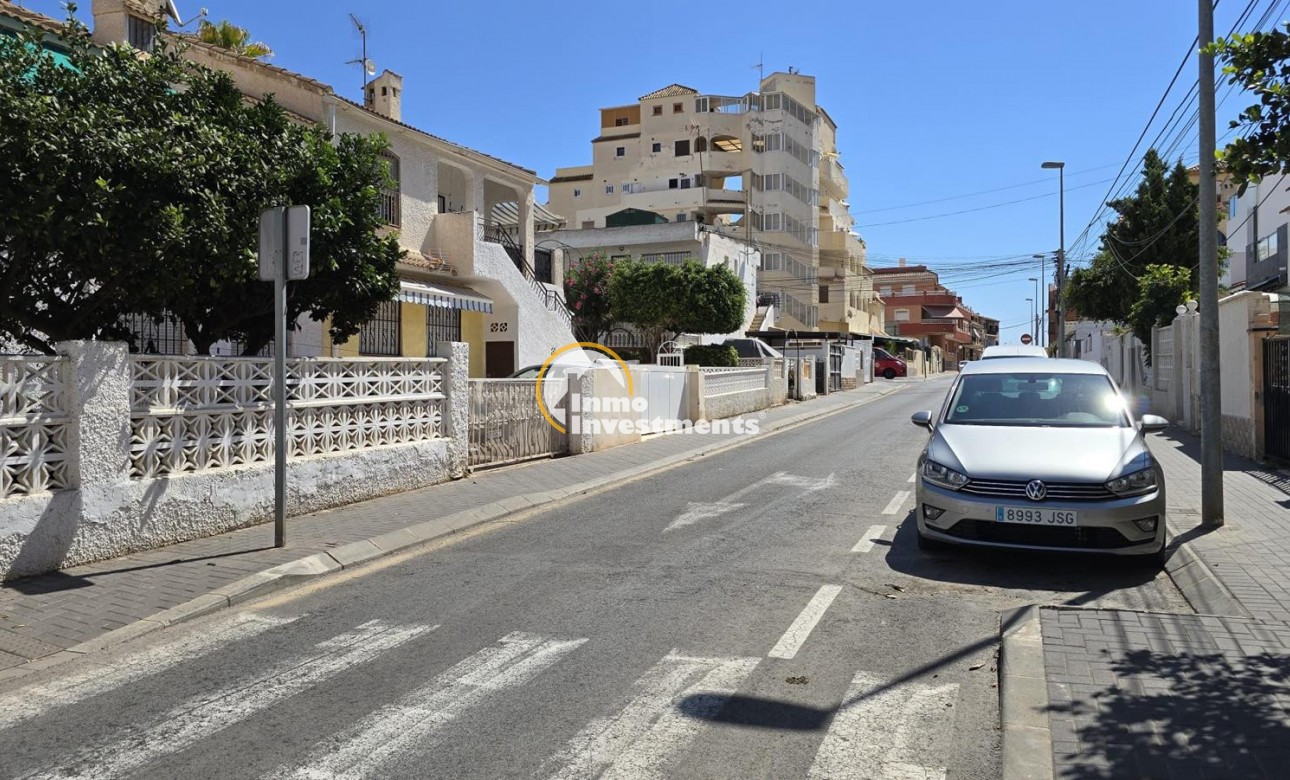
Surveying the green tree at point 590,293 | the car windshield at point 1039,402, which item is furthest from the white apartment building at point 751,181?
the car windshield at point 1039,402

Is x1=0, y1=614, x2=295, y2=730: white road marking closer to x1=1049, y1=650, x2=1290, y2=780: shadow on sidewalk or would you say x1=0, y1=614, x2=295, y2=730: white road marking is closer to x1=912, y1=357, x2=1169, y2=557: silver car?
x1=1049, y1=650, x2=1290, y2=780: shadow on sidewalk

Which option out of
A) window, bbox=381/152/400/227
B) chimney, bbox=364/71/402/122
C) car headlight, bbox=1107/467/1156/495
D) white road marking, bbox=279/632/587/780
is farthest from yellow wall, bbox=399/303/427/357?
car headlight, bbox=1107/467/1156/495

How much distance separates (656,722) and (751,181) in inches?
2260

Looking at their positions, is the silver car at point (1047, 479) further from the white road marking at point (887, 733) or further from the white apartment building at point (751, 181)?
the white apartment building at point (751, 181)

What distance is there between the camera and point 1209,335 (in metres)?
8.19

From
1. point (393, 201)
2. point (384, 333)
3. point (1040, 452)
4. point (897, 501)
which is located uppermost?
point (393, 201)

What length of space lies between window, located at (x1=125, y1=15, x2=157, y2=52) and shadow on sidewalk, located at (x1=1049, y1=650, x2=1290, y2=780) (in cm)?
1699

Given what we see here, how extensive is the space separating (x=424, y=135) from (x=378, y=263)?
10.5m

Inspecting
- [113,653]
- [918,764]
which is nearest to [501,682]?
[918,764]

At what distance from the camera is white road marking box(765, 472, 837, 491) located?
11.9m

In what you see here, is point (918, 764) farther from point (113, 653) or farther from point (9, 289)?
point (9, 289)

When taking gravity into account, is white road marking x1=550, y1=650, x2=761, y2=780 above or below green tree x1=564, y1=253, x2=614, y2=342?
below

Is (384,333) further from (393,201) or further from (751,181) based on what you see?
(751,181)

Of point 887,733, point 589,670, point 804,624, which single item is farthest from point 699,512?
point 887,733
